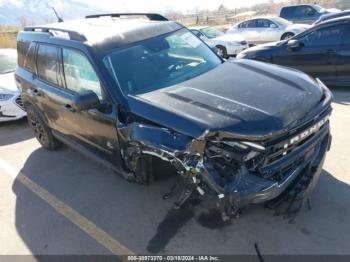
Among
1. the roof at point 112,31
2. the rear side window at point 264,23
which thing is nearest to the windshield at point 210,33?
the rear side window at point 264,23

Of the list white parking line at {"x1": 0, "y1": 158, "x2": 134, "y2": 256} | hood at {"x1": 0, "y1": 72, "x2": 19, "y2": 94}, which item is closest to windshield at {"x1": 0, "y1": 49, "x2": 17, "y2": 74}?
hood at {"x1": 0, "y1": 72, "x2": 19, "y2": 94}

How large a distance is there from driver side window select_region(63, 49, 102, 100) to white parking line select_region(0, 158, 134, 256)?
139 cm

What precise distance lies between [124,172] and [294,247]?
1924 mm

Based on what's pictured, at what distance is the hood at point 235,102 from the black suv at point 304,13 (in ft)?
57.5

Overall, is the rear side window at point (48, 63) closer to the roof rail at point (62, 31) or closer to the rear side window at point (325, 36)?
the roof rail at point (62, 31)

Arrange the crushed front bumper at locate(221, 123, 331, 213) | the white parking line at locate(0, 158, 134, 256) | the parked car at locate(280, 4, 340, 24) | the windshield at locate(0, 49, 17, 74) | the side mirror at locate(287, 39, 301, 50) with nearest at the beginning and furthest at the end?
the crushed front bumper at locate(221, 123, 331, 213) < the white parking line at locate(0, 158, 134, 256) < the side mirror at locate(287, 39, 301, 50) < the windshield at locate(0, 49, 17, 74) < the parked car at locate(280, 4, 340, 24)

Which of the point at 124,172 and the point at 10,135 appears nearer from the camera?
the point at 124,172

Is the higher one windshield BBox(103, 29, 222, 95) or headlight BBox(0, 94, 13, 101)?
windshield BBox(103, 29, 222, 95)

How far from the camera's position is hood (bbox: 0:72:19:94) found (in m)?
7.68

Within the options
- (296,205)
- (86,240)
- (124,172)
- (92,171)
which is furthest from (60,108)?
(296,205)

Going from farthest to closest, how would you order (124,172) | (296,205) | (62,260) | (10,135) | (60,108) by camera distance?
(10,135)
(60,108)
(124,172)
(62,260)
(296,205)

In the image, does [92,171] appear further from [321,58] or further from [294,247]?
[321,58]

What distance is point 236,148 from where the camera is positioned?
9.97ft

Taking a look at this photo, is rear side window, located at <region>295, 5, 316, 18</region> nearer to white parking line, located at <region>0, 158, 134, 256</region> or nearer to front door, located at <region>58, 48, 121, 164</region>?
front door, located at <region>58, 48, 121, 164</region>
